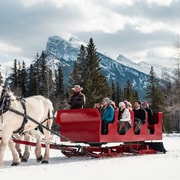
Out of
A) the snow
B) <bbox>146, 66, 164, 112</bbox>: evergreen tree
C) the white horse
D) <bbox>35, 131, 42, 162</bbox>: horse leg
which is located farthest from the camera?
<bbox>146, 66, 164, 112</bbox>: evergreen tree

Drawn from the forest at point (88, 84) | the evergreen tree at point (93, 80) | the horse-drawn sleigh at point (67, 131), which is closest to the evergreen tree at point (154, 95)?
the forest at point (88, 84)

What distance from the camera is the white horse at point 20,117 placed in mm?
9906

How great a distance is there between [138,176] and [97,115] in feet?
13.8

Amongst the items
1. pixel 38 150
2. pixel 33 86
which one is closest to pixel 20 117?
pixel 38 150

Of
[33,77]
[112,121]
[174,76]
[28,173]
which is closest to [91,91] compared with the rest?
[174,76]

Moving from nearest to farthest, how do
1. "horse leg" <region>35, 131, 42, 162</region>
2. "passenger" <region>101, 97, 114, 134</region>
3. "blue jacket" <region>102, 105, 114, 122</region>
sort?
"horse leg" <region>35, 131, 42, 162</region>, "passenger" <region>101, 97, 114, 134</region>, "blue jacket" <region>102, 105, 114, 122</region>

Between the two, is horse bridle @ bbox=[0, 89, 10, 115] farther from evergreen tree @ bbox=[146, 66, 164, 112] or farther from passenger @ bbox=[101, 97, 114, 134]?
evergreen tree @ bbox=[146, 66, 164, 112]

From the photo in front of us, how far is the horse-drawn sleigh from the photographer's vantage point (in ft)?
33.1

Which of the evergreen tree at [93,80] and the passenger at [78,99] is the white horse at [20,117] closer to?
the passenger at [78,99]

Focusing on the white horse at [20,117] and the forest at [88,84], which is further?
the forest at [88,84]

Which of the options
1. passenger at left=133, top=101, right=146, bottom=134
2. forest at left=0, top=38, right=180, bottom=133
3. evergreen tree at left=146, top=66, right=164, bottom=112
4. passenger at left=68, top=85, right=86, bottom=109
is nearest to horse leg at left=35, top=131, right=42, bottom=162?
passenger at left=68, top=85, right=86, bottom=109

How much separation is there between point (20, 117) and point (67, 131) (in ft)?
8.78

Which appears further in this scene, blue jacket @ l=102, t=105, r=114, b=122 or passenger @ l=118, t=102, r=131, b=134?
passenger @ l=118, t=102, r=131, b=134

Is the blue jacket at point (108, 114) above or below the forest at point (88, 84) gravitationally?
below
